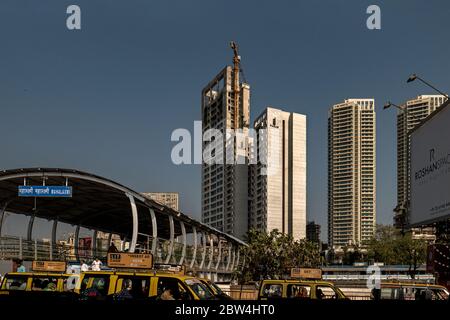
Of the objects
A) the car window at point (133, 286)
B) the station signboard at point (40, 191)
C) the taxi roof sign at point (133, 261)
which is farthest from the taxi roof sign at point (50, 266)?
the station signboard at point (40, 191)

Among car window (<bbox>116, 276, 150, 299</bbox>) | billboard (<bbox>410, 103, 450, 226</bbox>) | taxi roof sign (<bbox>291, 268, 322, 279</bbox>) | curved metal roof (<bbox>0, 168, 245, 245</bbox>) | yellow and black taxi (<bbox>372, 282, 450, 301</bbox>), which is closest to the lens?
car window (<bbox>116, 276, 150, 299</bbox>)

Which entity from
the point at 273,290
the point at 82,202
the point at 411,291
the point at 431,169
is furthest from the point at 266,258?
the point at 273,290

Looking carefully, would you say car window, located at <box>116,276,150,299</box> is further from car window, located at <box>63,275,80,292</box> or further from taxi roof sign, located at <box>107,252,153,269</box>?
car window, located at <box>63,275,80,292</box>

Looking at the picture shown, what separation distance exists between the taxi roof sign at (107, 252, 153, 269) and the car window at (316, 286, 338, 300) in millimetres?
4882

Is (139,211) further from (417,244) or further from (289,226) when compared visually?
(289,226)

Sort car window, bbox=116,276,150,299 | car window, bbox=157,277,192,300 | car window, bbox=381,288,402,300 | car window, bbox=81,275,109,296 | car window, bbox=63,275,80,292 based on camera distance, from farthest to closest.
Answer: car window, bbox=381,288,402,300, car window, bbox=63,275,80,292, car window, bbox=81,275,109,296, car window, bbox=116,276,150,299, car window, bbox=157,277,192,300

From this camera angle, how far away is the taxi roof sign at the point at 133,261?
16.1 metres

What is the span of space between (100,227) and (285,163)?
134 meters

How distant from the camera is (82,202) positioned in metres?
44.9

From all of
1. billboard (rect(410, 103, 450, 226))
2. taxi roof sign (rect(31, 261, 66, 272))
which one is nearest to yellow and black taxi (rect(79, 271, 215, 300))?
taxi roof sign (rect(31, 261, 66, 272))

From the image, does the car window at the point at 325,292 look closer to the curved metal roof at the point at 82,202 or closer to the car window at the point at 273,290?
the car window at the point at 273,290

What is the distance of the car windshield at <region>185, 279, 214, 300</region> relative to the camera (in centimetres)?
1387

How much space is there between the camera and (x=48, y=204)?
144 feet
